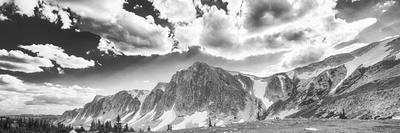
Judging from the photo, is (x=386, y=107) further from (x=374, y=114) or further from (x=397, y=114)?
(x=397, y=114)

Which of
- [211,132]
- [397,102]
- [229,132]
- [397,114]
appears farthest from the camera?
[397,102]

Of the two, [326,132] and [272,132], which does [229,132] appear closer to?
[272,132]

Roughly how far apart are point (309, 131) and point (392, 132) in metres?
8.21

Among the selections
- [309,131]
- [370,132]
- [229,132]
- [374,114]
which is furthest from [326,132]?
[374,114]

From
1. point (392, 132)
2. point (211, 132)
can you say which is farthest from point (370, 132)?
point (211, 132)

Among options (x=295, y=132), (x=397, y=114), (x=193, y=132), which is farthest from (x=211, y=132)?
(x=397, y=114)

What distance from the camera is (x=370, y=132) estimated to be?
31203 mm

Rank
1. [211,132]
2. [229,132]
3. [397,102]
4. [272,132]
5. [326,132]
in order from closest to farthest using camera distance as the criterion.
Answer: [326,132] → [272,132] → [229,132] → [211,132] → [397,102]

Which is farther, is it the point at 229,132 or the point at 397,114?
the point at 397,114

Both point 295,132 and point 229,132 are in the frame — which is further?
point 229,132

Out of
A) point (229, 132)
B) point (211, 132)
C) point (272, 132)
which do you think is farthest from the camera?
point (211, 132)

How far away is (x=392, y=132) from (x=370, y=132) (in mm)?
1943

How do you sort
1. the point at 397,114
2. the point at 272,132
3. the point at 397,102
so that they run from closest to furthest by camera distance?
the point at 272,132, the point at 397,114, the point at 397,102

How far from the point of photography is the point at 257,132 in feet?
109
